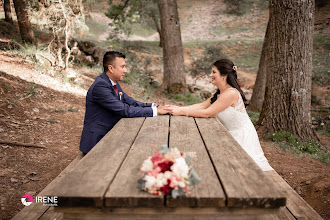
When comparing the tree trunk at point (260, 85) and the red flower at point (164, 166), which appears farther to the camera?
the tree trunk at point (260, 85)

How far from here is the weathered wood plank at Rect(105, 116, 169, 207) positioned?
1.42 m

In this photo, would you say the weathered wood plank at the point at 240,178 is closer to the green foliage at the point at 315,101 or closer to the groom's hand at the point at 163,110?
the groom's hand at the point at 163,110

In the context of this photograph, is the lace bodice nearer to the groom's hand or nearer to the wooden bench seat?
the groom's hand

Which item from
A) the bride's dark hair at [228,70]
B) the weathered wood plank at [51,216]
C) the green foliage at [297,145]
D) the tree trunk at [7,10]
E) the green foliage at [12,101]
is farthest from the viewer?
the tree trunk at [7,10]

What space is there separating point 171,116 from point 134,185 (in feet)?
6.56

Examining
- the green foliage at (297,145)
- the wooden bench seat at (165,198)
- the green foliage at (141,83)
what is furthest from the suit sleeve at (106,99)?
the green foliage at (141,83)

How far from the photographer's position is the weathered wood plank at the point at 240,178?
1426 millimetres

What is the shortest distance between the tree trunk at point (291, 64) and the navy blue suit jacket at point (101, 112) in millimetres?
3182

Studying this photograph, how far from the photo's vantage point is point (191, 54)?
74.4 ft

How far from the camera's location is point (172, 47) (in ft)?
33.2

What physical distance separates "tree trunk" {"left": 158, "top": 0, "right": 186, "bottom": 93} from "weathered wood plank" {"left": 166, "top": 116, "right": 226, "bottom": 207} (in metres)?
7.66

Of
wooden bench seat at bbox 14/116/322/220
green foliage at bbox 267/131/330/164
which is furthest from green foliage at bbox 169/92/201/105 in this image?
wooden bench seat at bbox 14/116/322/220

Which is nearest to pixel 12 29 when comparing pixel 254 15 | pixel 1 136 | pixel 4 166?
pixel 1 136

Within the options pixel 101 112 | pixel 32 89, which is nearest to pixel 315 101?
pixel 32 89
